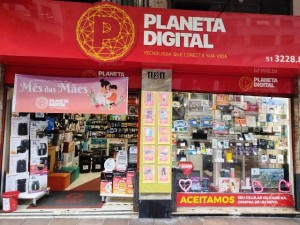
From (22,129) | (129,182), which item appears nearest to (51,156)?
(22,129)

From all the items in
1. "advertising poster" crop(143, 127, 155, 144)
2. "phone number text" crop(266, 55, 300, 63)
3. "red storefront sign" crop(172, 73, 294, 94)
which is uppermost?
"phone number text" crop(266, 55, 300, 63)

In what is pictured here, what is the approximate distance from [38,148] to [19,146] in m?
0.50

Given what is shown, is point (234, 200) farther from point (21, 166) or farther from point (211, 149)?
point (21, 166)

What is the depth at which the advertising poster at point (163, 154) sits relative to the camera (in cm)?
579

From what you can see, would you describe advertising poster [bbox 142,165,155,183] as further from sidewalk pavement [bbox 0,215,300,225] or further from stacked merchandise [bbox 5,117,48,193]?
stacked merchandise [bbox 5,117,48,193]

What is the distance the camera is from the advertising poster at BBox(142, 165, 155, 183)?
572cm

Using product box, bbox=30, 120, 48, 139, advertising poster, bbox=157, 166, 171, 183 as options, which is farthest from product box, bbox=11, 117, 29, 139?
advertising poster, bbox=157, 166, 171, 183

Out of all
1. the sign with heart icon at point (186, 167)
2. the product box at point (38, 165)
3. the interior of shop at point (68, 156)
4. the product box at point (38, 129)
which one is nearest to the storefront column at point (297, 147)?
the sign with heart icon at point (186, 167)

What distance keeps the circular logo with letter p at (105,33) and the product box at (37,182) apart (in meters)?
3.31

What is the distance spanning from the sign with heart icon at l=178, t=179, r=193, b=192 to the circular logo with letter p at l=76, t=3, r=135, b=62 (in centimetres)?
310

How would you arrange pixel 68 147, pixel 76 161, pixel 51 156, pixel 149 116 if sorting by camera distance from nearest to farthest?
pixel 149 116 < pixel 51 156 < pixel 68 147 < pixel 76 161

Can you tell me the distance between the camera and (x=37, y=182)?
21.5 feet

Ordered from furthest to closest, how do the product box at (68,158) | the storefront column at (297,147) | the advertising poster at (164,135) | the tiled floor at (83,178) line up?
the product box at (68,158), the tiled floor at (83,178), the storefront column at (297,147), the advertising poster at (164,135)

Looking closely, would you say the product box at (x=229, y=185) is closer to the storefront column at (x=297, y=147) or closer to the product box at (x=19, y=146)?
the storefront column at (x=297, y=147)
